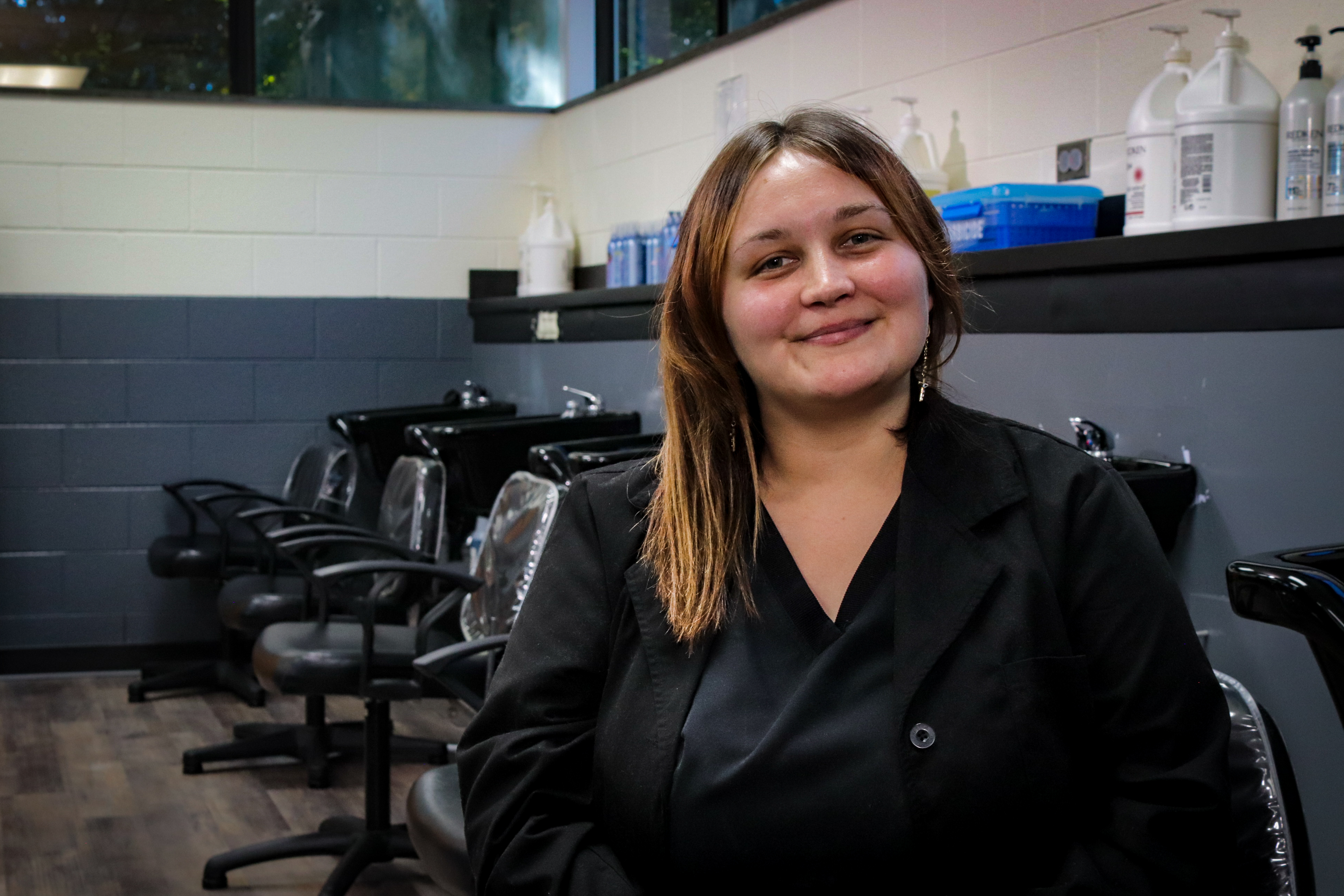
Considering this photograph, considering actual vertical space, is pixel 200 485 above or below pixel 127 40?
below

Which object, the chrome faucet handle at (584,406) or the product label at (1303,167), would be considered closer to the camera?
the product label at (1303,167)

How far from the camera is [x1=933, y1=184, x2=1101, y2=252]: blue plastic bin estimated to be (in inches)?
94.3

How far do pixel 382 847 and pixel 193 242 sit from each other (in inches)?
105

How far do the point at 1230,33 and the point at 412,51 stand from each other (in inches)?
146

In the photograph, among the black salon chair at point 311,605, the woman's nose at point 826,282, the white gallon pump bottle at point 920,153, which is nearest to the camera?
the woman's nose at point 826,282

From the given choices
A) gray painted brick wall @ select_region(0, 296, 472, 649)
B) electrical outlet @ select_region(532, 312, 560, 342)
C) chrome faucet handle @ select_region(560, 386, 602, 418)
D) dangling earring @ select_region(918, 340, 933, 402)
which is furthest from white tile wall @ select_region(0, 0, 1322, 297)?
dangling earring @ select_region(918, 340, 933, 402)

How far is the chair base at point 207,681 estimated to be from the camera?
4504mm

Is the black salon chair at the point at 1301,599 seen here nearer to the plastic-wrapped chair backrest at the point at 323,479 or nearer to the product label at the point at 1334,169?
the product label at the point at 1334,169

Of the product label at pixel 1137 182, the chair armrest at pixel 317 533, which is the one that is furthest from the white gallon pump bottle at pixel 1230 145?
the chair armrest at pixel 317 533

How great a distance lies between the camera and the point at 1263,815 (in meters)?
1.24

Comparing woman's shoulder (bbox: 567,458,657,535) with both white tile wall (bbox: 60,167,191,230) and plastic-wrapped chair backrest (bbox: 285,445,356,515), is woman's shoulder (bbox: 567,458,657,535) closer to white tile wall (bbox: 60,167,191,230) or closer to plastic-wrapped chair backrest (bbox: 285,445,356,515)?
plastic-wrapped chair backrest (bbox: 285,445,356,515)

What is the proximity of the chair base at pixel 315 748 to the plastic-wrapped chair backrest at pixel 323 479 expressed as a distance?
91 cm

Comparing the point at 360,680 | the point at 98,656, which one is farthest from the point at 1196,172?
the point at 98,656

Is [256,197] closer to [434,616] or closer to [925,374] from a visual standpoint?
[434,616]
